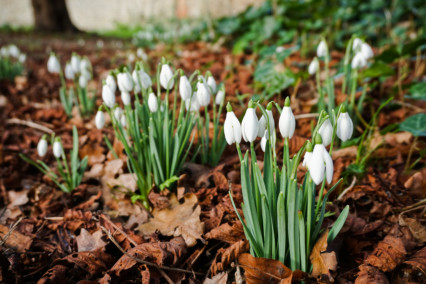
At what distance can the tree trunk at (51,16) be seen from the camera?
1124cm

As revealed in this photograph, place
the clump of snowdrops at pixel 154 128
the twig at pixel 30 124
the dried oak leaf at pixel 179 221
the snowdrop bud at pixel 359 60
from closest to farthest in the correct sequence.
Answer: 1. the dried oak leaf at pixel 179 221
2. the clump of snowdrops at pixel 154 128
3. the snowdrop bud at pixel 359 60
4. the twig at pixel 30 124

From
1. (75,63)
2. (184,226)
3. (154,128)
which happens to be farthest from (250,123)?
(75,63)

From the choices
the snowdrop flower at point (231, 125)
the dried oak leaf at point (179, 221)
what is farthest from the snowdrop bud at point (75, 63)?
the snowdrop flower at point (231, 125)

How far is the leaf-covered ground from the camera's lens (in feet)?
3.82

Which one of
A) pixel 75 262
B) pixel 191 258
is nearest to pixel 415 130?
pixel 191 258

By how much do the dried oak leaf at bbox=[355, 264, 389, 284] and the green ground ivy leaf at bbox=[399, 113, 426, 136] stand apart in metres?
0.84

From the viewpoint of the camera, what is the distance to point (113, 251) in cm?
134

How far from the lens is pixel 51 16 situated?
1136 centimetres

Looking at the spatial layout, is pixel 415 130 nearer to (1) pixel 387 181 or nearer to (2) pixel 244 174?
(1) pixel 387 181

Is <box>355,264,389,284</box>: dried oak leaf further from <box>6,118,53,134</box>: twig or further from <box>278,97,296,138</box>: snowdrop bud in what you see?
<box>6,118,53,134</box>: twig

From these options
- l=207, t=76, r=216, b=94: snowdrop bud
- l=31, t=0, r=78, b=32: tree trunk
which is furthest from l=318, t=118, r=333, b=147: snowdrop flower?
l=31, t=0, r=78, b=32: tree trunk

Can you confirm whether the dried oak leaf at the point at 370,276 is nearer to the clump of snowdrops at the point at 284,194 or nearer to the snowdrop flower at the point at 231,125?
the clump of snowdrops at the point at 284,194

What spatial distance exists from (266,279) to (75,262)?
0.70 metres

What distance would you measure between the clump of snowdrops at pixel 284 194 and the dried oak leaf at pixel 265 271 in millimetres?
37
